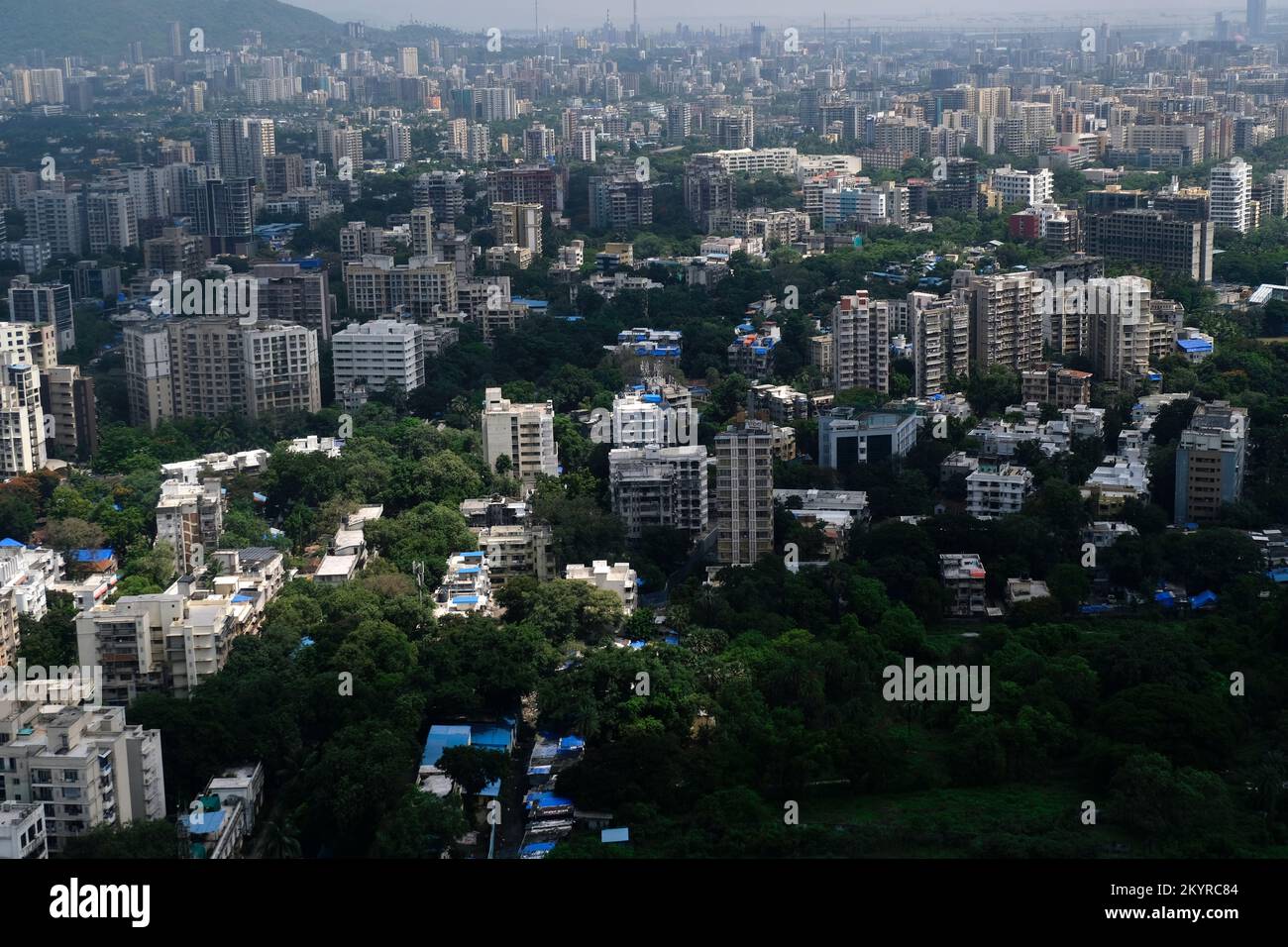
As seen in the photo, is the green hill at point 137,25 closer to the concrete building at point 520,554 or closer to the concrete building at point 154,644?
the concrete building at point 520,554

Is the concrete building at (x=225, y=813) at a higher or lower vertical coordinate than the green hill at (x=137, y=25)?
lower

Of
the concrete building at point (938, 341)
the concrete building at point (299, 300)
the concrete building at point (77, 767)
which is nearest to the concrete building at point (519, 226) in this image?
the concrete building at point (299, 300)

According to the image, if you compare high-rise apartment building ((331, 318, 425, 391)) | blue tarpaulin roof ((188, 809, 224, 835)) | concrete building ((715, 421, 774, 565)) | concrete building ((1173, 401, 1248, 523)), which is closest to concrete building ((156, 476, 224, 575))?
concrete building ((715, 421, 774, 565))

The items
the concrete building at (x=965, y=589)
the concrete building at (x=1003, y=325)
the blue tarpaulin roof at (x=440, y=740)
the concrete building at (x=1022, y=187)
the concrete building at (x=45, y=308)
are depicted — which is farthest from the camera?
the concrete building at (x=1022, y=187)

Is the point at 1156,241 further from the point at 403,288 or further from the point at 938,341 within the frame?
the point at 403,288

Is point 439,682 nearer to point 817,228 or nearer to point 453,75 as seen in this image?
point 817,228
